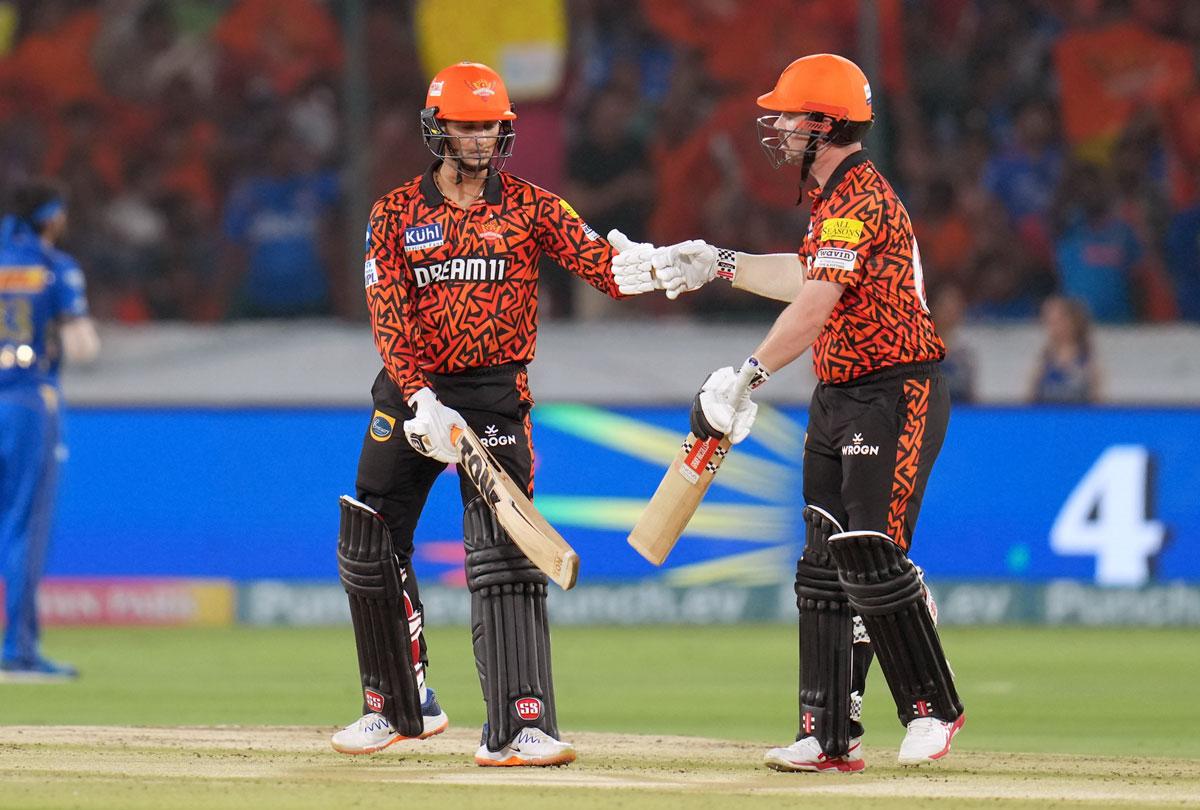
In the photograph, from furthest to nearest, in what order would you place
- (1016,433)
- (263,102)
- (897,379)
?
(263,102) → (1016,433) → (897,379)

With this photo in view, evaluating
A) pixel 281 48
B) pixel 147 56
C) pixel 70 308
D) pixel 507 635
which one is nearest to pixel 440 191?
pixel 507 635

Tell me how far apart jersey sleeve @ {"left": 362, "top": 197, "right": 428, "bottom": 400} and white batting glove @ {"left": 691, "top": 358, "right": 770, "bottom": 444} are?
2.83 ft

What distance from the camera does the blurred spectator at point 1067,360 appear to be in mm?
11914

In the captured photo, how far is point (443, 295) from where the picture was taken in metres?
6.29

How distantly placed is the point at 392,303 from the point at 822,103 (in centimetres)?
145

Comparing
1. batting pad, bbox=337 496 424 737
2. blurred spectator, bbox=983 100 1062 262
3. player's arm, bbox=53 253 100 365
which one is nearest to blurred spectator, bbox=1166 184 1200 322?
blurred spectator, bbox=983 100 1062 262

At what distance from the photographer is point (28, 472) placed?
941cm

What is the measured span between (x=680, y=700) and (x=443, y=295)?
2.93 m

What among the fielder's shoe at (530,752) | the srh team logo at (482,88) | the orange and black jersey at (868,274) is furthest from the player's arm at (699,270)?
the fielder's shoe at (530,752)

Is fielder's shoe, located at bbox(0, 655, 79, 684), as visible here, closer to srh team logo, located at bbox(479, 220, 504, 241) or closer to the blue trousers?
the blue trousers

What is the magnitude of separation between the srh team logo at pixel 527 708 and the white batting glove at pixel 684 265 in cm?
130

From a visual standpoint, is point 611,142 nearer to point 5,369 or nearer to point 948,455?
point 948,455

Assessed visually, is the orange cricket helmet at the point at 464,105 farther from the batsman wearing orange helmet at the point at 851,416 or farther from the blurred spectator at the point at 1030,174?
the blurred spectator at the point at 1030,174

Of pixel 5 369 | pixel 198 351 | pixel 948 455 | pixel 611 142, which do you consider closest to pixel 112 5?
pixel 198 351
